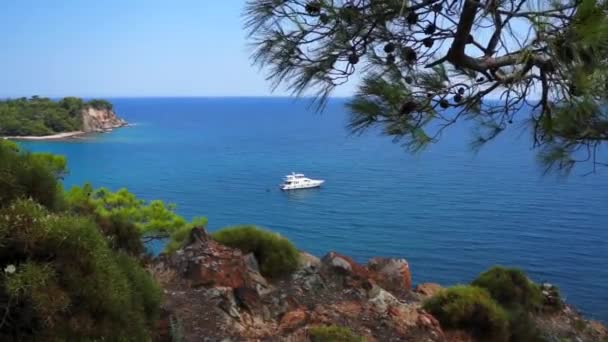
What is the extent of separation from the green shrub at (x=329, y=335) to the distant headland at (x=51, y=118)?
6292cm

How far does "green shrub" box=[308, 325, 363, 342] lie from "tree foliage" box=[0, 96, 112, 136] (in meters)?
63.6

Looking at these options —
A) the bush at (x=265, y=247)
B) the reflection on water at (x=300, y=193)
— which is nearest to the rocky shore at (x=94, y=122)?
the reflection on water at (x=300, y=193)

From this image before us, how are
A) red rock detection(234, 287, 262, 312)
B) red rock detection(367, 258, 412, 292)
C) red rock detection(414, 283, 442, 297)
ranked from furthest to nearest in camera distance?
red rock detection(414, 283, 442, 297) → red rock detection(367, 258, 412, 292) → red rock detection(234, 287, 262, 312)

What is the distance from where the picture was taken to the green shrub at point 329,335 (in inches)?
163

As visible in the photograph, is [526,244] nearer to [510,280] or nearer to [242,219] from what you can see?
[242,219]

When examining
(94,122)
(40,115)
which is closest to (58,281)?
(40,115)

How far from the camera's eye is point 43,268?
2773 millimetres

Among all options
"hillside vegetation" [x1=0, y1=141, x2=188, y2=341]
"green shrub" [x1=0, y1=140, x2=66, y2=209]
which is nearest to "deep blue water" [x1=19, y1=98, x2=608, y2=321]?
"green shrub" [x1=0, y1=140, x2=66, y2=209]

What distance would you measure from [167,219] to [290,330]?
318 inches

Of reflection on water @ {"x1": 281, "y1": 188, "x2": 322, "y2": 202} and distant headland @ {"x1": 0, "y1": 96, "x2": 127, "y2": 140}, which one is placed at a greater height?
distant headland @ {"x1": 0, "y1": 96, "x2": 127, "y2": 140}

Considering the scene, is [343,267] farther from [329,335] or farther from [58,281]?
[58,281]

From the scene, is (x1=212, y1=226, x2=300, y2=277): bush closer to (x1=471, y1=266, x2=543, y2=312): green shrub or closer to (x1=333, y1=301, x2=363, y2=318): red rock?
(x1=333, y1=301, x2=363, y2=318): red rock

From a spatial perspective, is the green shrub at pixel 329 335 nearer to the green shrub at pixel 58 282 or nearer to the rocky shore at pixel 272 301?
the rocky shore at pixel 272 301

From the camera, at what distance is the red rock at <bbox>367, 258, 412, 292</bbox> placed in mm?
7000
